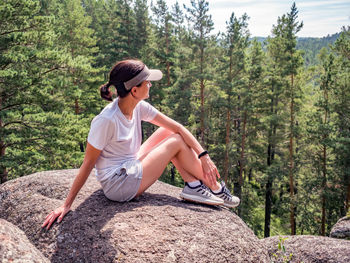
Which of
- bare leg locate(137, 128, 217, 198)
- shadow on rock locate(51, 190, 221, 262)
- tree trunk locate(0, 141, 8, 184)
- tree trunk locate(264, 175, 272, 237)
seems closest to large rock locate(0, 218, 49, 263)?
shadow on rock locate(51, 190, 221, 262)

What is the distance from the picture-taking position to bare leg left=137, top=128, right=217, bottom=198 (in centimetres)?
272

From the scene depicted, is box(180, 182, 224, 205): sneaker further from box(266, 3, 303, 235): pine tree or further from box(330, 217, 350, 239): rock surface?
box(266, 3, 303, 235): pine tree

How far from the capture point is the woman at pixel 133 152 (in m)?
2.44

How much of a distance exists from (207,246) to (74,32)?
15.9m

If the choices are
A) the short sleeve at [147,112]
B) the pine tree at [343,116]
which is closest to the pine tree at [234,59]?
the pine tree at [343,116]

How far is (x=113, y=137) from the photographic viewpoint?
2527 mm

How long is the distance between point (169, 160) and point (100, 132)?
2.62 feet

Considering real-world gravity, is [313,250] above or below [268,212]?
above

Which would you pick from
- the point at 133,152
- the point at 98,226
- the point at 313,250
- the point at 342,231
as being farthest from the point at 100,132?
the point at 342,231

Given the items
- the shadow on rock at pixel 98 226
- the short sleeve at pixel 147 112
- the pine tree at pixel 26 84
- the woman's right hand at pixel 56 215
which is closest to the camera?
the shadow on rock at pixel 98 226

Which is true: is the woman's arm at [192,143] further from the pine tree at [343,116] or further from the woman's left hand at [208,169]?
the pine tree at [343,116]

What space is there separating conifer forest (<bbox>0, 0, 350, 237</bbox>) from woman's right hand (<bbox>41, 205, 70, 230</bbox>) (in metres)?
5.36

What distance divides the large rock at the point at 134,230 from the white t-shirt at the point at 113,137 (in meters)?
0.43

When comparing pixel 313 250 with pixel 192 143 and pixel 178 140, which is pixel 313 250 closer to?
pixel 192 143
